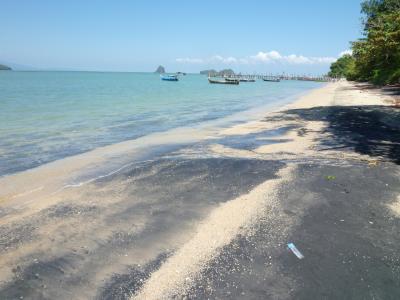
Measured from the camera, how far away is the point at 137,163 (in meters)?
11.6

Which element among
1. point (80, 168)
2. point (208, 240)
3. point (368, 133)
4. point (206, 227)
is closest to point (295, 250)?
point (208, 240)

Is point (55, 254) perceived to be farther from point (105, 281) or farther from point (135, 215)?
point (135, 215)

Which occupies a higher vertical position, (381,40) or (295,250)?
(381,40)

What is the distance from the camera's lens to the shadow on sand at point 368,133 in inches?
480

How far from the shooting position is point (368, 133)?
1554 cm

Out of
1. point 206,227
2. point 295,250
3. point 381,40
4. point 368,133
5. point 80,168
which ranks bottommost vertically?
point 80,168

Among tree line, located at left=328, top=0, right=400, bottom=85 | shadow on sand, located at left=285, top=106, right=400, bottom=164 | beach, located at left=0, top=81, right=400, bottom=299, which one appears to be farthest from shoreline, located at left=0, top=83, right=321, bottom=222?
tree line, located at left=328, top=0, right=400, bottom=85

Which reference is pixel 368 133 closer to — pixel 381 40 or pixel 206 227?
pixel 381 40

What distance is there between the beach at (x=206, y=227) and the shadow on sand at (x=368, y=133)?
0.31m

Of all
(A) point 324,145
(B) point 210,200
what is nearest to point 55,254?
(B) point 210,200

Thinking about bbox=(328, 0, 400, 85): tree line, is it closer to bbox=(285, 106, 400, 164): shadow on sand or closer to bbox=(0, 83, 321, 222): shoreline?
bbox=(285, 106, 400, 164): shadow on sand

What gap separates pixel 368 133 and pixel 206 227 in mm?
11503

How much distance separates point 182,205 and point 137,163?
448 centimetres

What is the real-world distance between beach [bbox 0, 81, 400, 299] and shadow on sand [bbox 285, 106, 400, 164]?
1.02ft
